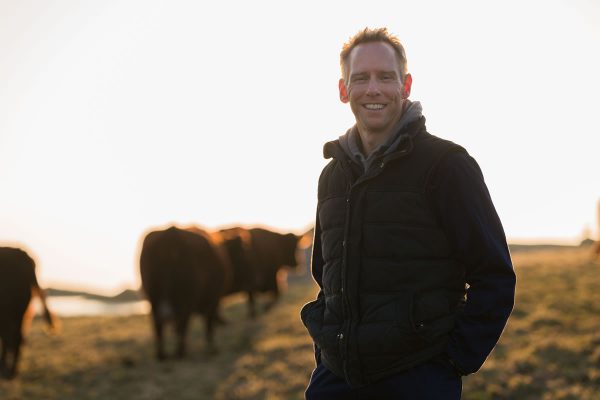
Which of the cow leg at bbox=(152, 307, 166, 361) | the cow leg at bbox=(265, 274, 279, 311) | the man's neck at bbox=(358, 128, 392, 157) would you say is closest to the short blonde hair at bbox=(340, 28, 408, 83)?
the man's neck at bbox=(358, 128, 392, 157)

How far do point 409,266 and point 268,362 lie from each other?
756 cm

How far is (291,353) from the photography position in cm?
1005

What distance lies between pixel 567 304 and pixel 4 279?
10.0m

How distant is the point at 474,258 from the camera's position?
265 cm

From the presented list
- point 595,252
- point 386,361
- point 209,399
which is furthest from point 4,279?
point 595,252

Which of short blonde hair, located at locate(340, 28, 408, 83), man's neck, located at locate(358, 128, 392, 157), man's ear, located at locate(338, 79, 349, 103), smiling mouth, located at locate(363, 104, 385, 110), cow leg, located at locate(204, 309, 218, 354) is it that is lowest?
cow leg, located at locate(204, 309, 218, 354)

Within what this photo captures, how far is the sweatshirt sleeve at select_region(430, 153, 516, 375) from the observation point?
2.61 meters

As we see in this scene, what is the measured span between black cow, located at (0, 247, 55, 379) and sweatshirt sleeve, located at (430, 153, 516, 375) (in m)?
8.93

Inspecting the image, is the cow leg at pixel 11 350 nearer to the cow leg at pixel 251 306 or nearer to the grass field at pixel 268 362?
the grass field at pixel 268 362

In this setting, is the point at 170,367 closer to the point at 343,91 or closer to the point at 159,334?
the point at 159,334

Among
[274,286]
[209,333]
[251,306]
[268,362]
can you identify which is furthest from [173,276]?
[274,286]

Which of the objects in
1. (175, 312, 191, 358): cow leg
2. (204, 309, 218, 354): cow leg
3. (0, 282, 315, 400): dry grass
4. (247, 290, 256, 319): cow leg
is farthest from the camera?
(247, 290, 256, 319): cow leg

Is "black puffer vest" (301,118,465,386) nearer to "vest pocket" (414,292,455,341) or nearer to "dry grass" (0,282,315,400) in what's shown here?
"vest pocket" (414,292,455,341)

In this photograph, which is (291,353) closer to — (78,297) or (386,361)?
(386,361)
